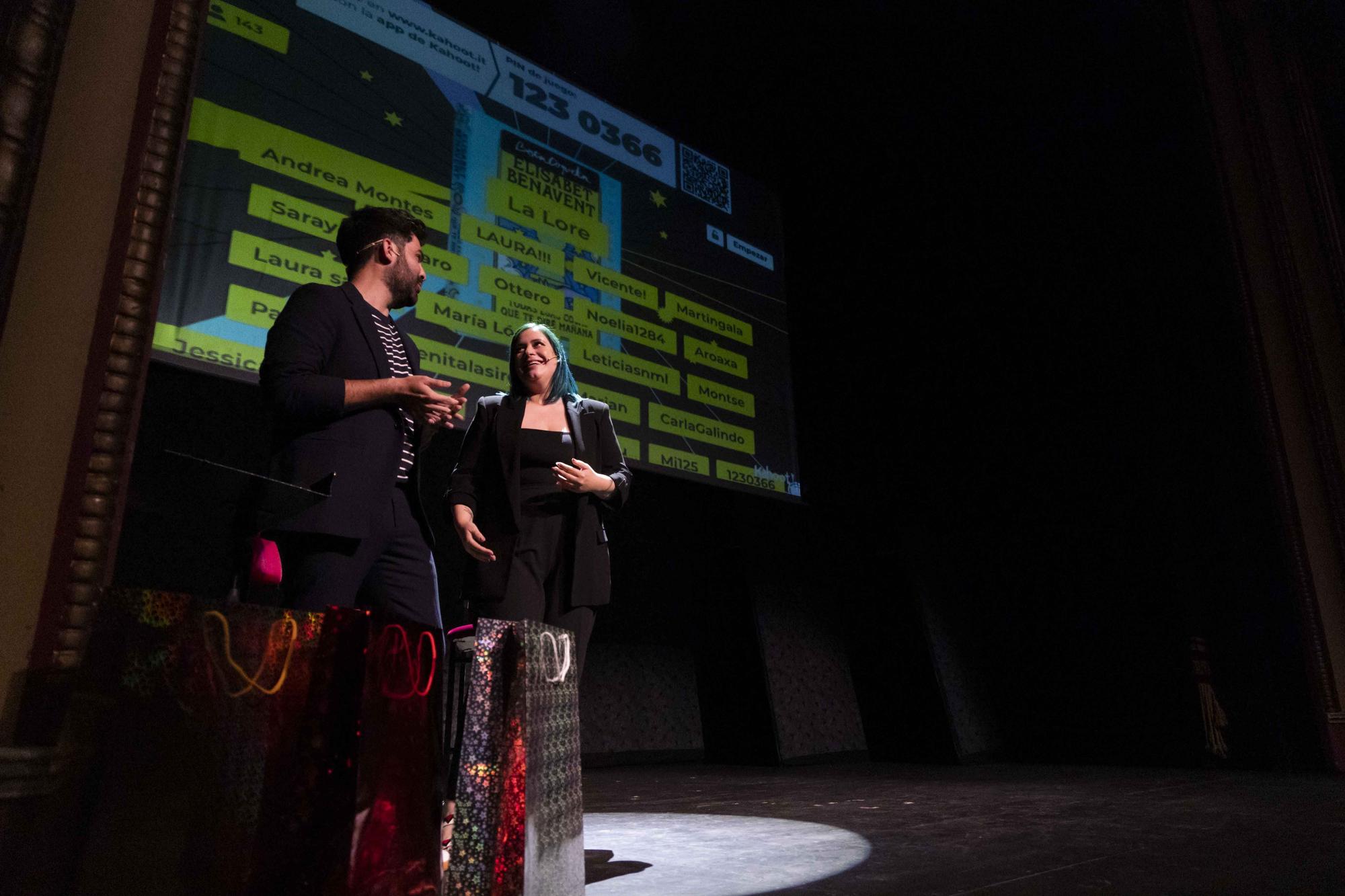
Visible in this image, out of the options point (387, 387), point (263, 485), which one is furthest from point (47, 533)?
point (387, 387)

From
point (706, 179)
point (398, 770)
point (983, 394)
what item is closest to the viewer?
point (398, 770)

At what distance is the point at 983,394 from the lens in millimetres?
3855

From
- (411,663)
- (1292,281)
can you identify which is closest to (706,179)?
(1292,281)

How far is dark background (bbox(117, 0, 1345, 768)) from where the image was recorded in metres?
3.22

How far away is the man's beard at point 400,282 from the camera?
1.40m

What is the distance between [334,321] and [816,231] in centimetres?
363

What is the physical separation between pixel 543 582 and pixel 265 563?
1.84 feet

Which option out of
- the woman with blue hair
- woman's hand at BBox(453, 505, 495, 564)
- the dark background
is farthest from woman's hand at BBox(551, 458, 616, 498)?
the dark background

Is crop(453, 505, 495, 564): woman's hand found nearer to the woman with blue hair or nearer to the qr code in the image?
the woman with blue hair

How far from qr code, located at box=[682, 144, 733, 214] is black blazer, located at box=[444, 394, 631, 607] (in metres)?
2.54

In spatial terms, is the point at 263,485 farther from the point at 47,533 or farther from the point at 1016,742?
the point at 1016,742

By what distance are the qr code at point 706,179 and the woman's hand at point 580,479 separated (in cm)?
275

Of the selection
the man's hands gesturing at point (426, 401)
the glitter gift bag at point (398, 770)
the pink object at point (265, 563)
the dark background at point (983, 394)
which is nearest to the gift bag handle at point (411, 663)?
the glitter gift bag at point (398, 770)

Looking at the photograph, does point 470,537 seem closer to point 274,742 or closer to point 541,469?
point 541,469
